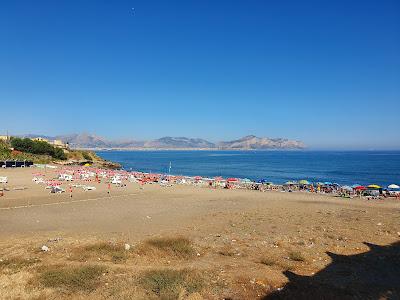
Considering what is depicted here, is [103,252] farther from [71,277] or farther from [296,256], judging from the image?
[296,256]

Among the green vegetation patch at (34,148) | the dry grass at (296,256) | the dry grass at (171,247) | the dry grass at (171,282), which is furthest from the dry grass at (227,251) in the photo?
the green vegetation patch at (34,148)

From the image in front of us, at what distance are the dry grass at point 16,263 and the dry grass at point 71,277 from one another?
0.86m

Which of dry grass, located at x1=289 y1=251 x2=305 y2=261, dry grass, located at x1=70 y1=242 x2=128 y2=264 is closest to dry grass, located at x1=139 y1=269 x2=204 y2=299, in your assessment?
dry grass, located at x1=70 y1=242 x2=128 y2=264

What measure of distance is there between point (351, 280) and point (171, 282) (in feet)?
17.9

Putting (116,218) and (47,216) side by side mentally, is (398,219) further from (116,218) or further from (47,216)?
(47,216)

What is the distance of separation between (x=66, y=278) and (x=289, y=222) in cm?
1302

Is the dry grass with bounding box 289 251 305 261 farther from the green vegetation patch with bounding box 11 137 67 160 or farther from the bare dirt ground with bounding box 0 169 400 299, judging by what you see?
the green vegetation patch with bounding box 11 137 67 160

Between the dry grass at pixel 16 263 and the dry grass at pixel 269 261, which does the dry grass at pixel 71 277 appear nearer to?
the dry grass at pixel 16 263

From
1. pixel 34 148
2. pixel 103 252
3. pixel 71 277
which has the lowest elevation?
pixel 103 252

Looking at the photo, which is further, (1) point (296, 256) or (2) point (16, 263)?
(1) point (296, 256)

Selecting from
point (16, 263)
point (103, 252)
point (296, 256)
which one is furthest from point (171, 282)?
point (16, 263)

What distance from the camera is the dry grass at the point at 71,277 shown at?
10852 millimetres

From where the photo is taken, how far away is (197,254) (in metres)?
14.3

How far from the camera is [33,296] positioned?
33.4ft
